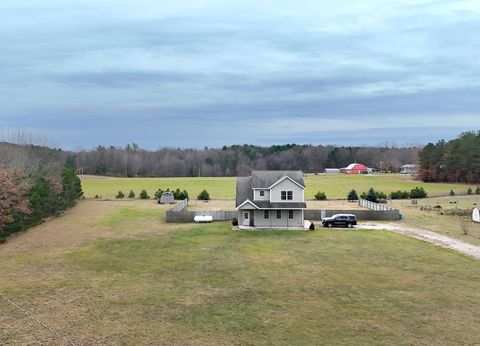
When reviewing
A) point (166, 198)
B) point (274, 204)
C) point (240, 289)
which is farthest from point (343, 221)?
point (166, 198)

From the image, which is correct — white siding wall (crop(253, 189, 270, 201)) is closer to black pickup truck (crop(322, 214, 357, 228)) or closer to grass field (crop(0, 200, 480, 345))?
grass field (crop(0, 200, 480, 345))

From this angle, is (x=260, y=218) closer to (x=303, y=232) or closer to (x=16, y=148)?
(x=303, y=232)

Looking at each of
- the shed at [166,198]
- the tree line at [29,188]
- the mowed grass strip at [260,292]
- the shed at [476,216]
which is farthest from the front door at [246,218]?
the shed at [166,198]

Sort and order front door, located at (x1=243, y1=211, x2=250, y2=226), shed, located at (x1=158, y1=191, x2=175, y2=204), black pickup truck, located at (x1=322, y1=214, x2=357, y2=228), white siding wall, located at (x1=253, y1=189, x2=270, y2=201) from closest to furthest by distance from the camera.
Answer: white siding wall, located at (x1=253, y1=189, x2=270, y2=201), front door, located at (x1=243, y1=211, x2=250, y2=226), black pickup truck, located at (x1=322, y1=214, x2=357, y2=228), shed, located at (x1=158, y1=191, x2=175, y2=204)

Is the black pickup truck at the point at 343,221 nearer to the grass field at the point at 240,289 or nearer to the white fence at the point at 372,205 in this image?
the grass field at the point at 240,289

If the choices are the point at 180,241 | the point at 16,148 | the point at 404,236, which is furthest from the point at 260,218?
the point at 16,148

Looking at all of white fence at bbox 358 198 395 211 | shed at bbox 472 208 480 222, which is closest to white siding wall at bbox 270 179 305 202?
white fence at bbox 358 198 395 211
